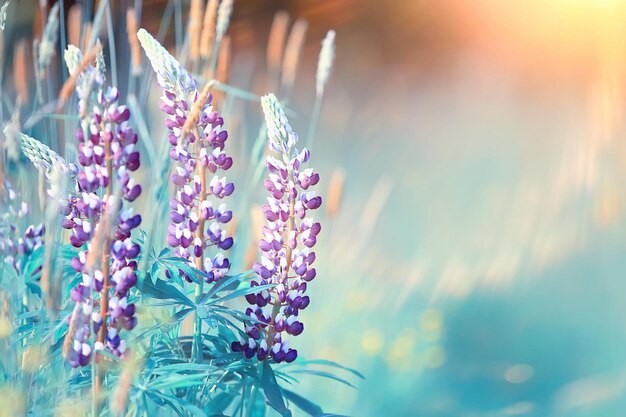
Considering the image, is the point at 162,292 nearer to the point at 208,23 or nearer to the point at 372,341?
the point at 208,23

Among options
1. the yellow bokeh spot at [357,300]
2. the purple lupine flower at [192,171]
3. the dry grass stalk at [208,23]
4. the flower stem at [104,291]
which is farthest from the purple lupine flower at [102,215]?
the yellow bokeh spot at [357,300]

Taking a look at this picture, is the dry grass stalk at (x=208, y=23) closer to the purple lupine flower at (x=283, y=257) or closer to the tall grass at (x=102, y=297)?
the tall grass at (x=102, y=297)

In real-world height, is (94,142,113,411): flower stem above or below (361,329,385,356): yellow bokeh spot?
below

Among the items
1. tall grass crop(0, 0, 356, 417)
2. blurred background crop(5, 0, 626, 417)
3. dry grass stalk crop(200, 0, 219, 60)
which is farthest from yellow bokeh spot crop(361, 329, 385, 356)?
dry grass stalk crop(200, 0, 219, 60)

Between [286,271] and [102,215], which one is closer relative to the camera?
[102,215]

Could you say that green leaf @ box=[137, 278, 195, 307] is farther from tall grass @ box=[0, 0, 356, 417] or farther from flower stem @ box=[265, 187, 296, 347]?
flower stem @ box=[265, 187, 296, 347]

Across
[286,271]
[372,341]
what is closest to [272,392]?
[286,271]

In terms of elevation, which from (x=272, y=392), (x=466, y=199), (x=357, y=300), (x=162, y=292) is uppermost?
Answer: (x=466, y=199)
